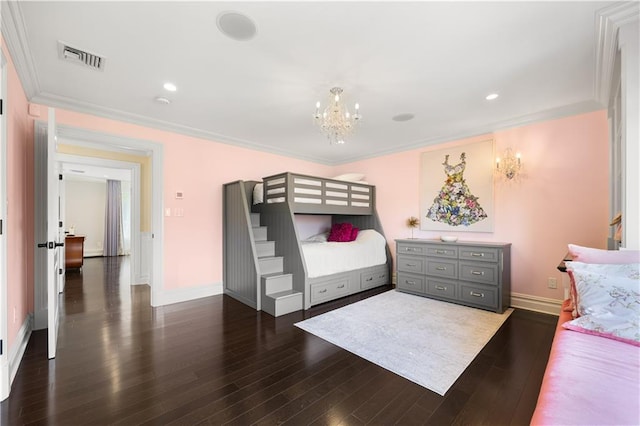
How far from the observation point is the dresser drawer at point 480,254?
3.23 meters

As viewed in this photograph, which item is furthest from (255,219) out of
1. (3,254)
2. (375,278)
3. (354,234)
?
(3,254)

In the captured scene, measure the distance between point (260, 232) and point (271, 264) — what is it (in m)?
0.61

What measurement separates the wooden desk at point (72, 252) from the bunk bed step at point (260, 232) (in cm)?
442

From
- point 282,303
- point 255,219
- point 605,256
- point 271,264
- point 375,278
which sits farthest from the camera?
point 375,278

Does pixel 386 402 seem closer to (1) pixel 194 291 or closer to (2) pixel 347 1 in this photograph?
(2) pixel 347 1

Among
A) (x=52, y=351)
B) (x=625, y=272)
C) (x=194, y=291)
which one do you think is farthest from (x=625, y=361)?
(x=194, y=291)

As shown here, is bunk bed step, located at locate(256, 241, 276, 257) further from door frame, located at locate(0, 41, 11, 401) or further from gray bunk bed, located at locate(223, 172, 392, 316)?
door frame, located at locate(0, 41, 11, 401)

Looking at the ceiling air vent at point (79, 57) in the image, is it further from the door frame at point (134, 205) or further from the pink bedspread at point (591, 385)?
the pink bedspread at point (591, 385)

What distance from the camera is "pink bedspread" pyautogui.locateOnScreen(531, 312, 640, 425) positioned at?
0.82 m

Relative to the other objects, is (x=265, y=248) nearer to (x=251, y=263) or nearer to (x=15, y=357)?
(x=251, y=263)

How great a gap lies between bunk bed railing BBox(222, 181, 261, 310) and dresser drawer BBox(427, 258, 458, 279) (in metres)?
2.40

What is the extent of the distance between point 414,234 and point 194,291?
11.7 feet

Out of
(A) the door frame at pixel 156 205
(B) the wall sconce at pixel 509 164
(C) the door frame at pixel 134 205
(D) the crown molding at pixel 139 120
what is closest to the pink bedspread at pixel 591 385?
(B) the wall sconce at pixel 509 164

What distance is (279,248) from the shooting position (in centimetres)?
380
